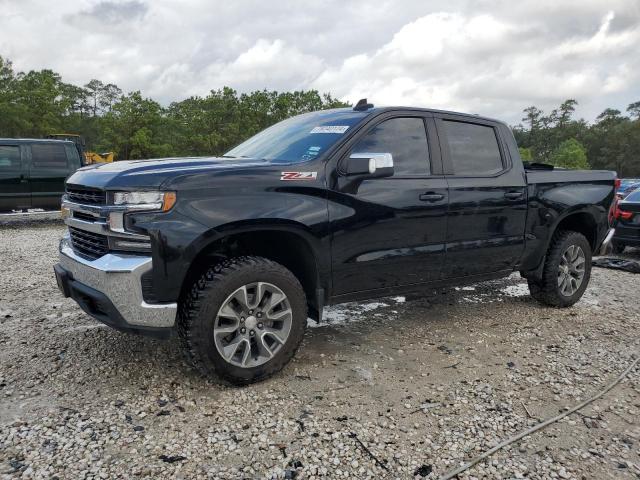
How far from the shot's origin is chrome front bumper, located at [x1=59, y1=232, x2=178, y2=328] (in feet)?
8.87

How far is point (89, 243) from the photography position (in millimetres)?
3029

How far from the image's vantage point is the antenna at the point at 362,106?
150 inches

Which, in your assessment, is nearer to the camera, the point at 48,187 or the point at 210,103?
the point at 48,187

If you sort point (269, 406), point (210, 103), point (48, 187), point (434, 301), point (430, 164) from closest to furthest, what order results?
point (269, 406) < point (430, 164) < point (434, 301) < point (48, 187) < point (210, 103)

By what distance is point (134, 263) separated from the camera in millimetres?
2709

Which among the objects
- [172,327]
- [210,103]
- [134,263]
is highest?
[210,103]

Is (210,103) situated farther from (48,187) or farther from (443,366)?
(443,366)

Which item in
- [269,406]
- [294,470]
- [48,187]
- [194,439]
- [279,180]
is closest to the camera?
[294,470]

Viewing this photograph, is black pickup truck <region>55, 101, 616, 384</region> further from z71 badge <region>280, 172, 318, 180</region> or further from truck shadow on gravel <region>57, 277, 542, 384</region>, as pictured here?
truck shadow on gravel <region>57, 277, 542, 384</region>

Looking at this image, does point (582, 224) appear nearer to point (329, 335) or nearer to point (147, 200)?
point (329, 335)

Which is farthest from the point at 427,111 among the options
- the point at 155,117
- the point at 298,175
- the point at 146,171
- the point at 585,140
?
the point at 585,140

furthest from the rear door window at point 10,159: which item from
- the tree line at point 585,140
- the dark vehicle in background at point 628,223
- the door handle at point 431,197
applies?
the tree line at point 585,140

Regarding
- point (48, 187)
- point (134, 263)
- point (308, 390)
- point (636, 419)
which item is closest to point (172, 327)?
point (134, 263)

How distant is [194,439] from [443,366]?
1.84 metres
